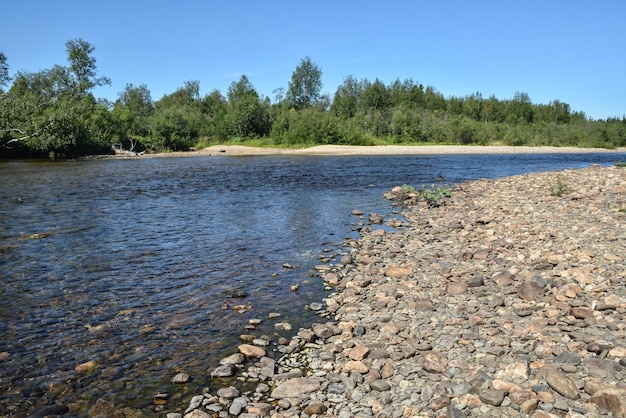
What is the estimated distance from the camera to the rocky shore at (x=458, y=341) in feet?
16.8

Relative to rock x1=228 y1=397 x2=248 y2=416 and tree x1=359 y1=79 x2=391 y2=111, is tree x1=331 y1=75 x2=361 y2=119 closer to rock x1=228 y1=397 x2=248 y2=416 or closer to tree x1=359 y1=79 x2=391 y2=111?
tree x1=359 y1=79 x2=391 y2=111

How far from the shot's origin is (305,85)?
13112 cm

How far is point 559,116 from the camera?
15500cm

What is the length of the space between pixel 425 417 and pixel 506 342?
2.26 meters

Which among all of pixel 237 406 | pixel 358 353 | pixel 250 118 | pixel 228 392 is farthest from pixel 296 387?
pixel 250 118

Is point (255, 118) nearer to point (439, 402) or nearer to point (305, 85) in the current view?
point (305, 85)

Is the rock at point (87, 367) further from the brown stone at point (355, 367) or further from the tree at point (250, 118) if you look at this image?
the tree at point (250, 118)

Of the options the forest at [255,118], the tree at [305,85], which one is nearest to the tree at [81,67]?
the forest at [255,118]

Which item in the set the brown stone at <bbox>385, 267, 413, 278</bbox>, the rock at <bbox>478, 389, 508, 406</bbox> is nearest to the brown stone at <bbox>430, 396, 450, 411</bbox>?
the rock at <bbox>478, 389, 508, 406</bbox>

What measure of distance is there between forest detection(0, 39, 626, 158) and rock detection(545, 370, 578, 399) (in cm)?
6250

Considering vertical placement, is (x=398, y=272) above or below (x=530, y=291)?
below

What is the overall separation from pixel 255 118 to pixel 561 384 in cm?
10340

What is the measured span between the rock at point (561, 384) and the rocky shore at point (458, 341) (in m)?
0.02

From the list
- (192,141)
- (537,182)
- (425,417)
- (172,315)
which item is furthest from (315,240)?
(192,141)
